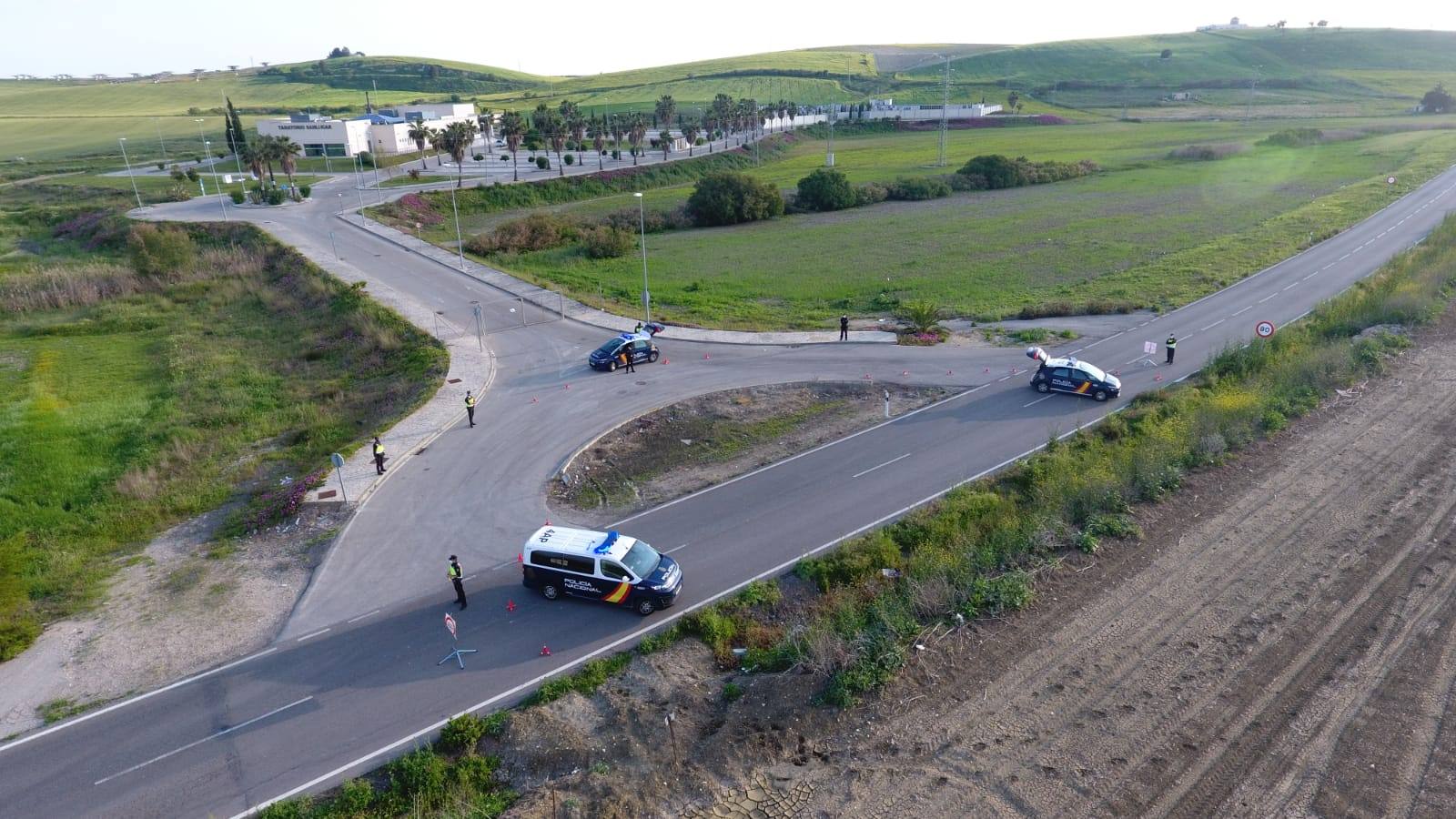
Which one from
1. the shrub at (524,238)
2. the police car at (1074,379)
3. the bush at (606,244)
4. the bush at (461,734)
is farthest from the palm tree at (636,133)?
the bush at (461,734)

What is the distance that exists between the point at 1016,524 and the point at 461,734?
14378 millimetres

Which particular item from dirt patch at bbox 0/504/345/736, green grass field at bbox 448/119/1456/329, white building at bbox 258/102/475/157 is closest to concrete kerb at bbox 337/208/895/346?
green grass field at bbox 448/119/1456/329

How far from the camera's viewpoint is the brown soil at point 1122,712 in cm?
1318

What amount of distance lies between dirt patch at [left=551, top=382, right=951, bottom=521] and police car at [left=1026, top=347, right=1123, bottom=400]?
3.71m

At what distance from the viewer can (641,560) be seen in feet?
62.6

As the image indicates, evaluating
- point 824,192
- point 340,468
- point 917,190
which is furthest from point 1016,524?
point 917,190

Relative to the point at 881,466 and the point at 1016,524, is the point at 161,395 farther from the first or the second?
the point at 1016,524

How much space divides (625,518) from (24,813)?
13686mm

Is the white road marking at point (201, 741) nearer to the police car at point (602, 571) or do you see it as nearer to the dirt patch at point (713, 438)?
the police car at point (602, 571)

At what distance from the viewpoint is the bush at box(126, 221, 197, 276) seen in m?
52.2

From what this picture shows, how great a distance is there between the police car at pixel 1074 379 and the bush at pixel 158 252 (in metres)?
55.0

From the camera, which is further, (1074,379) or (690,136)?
(690,136)

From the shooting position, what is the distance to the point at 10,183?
92938 millimetres

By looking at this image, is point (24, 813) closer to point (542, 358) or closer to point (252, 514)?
point (252, 514)
